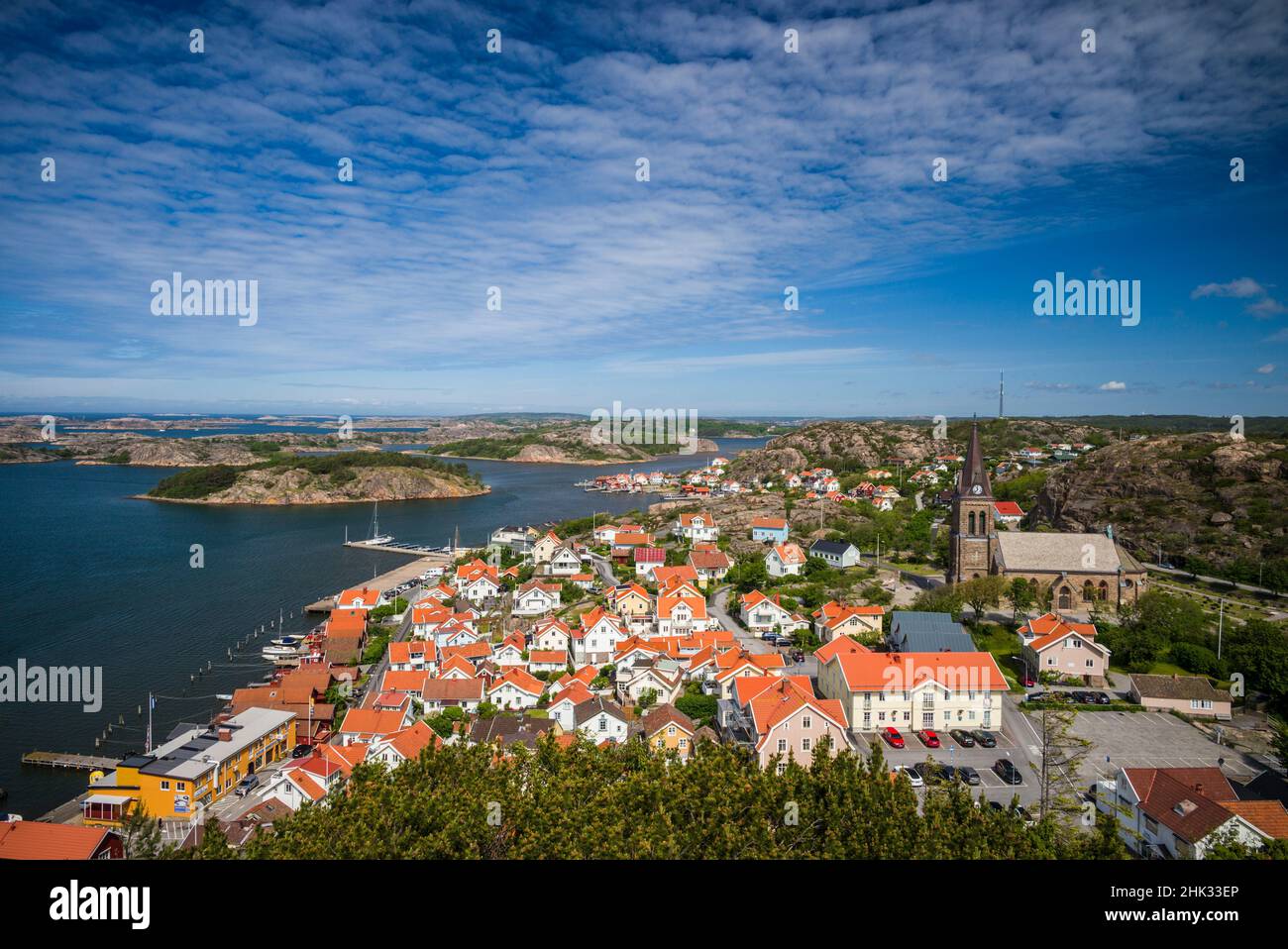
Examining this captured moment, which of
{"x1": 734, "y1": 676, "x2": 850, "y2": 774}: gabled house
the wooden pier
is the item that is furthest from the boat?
{"x1": 734, "y1": 676, "x2": 850, "y2": 774}: gabled house

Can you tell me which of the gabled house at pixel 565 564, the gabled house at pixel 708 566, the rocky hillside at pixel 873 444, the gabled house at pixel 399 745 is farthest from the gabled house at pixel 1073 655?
the rocky hillside at pixel 873 444

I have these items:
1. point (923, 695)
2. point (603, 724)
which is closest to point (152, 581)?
point (603, 724)

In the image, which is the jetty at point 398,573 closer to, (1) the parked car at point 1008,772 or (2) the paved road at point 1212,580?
(1) the parked car at point 1008,772

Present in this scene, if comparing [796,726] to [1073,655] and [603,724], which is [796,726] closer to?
[603,724]

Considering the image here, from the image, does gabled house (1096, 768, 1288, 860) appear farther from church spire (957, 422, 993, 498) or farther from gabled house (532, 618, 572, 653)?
church spire (957, 422, 993, 498)

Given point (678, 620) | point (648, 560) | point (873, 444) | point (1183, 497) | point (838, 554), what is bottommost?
point (678, 620)

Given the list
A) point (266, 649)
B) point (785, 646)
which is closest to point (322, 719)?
point (266, 649)
